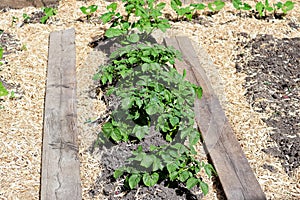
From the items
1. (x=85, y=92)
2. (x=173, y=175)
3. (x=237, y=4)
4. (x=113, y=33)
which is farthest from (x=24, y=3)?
(x=173, y=175)

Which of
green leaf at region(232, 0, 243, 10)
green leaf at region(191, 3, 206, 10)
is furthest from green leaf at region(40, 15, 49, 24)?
green leaf at region(232, 0, 243, 10)

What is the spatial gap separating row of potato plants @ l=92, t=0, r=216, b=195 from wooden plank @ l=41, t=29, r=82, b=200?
278mm

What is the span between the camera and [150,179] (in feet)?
10.1

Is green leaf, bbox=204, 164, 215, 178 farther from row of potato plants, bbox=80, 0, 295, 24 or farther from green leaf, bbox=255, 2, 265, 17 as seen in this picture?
green leaf, bbox=255, 2, 265, 17

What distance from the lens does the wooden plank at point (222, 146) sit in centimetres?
319

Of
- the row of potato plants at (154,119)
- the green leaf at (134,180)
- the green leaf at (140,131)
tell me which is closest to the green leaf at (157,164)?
the row of potato plants at (154,119)

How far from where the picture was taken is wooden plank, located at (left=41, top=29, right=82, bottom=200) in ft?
10.7

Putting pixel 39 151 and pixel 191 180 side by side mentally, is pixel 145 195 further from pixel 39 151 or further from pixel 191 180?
pixel 39 151

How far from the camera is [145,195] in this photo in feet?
10.3

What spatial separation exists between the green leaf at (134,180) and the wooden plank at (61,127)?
1.21 feet

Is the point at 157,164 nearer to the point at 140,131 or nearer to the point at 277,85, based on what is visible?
the point at 140,131

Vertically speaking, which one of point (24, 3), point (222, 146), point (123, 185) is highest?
point (222, 146)

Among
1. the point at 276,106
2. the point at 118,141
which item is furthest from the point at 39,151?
the point at 276,106

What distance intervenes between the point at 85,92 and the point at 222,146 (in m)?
1.24
